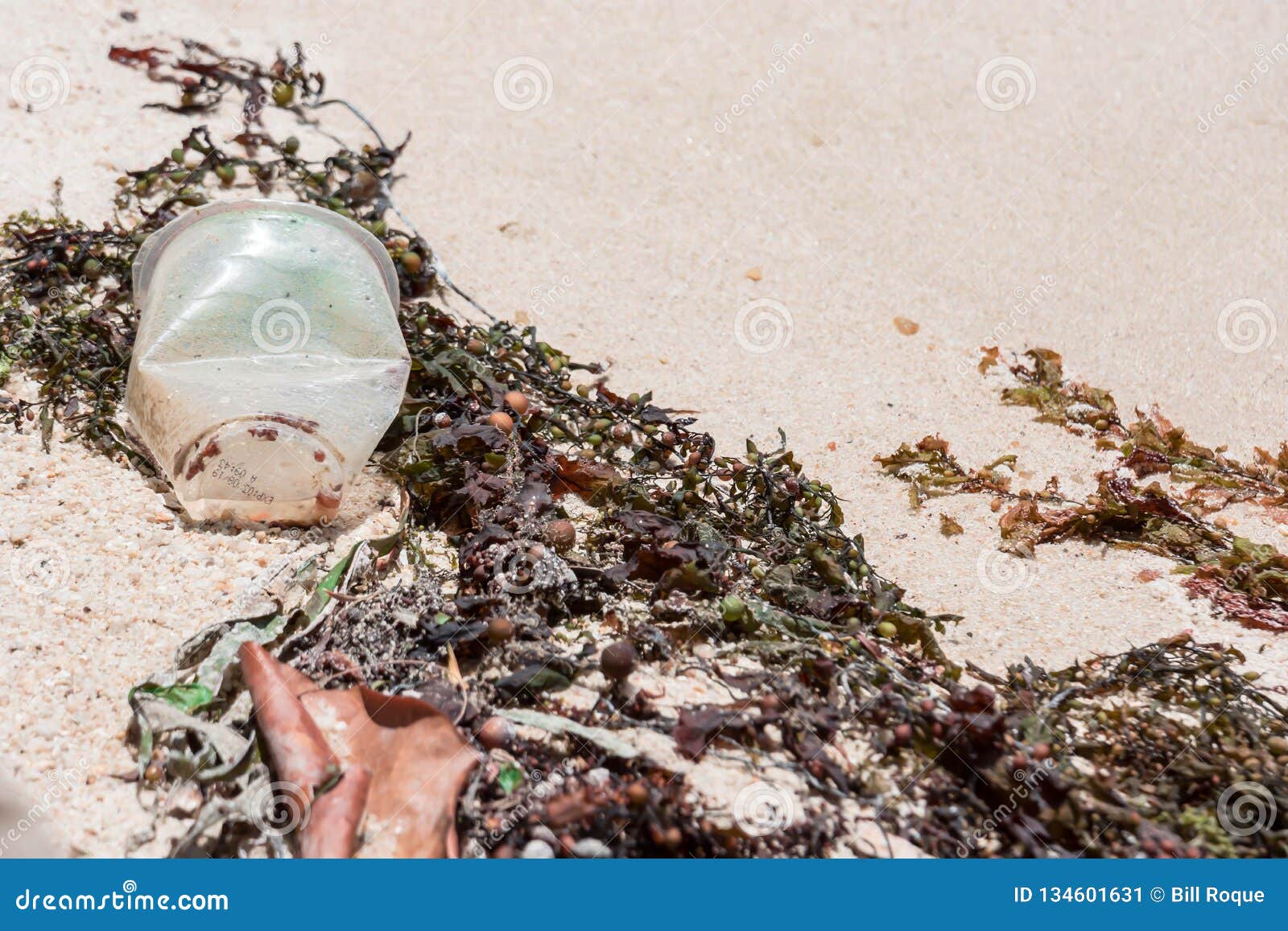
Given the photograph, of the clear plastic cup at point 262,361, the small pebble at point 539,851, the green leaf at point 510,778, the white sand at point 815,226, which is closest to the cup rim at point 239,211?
the clear plastic cup at point 262,361

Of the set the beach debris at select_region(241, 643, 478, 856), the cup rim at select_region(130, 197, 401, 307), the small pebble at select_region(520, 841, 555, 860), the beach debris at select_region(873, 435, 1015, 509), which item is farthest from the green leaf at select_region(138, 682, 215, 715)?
the beach debris at select_region(873, 435, 1015, 509)

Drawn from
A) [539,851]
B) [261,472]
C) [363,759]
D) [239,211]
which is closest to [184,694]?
[363,759]

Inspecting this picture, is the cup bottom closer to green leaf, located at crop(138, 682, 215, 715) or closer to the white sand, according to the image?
the white sand

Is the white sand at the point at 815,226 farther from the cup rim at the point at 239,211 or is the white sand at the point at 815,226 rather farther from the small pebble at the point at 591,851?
the small pebble at the point at 591,851

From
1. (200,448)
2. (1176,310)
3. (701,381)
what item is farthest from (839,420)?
(200,448)

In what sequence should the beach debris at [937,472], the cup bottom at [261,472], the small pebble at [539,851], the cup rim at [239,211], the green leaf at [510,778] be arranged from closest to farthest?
1. the small pebble at [539,851]
2. the green leaf at [510,778]
3. the cup bottom at [261,472]
4. the cup rim at [239,211]
5. the beach debris at [937,472]

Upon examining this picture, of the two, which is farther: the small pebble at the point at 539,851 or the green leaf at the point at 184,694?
the green leaf at the point at 184,694

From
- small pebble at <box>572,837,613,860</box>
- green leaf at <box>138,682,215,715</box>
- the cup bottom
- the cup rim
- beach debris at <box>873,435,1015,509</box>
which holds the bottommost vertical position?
small pebble at <box>572,837,613,860</box>
